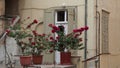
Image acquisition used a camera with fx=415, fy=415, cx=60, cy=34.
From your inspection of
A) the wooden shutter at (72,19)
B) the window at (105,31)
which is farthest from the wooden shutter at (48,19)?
the window at (105,31)

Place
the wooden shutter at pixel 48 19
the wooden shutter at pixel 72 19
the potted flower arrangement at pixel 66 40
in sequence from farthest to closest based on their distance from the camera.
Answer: the wooden shutter at pixel 48 19 < the wooden shutter at pixel 72 19 < the potted flower arrangement at pixel 66 40

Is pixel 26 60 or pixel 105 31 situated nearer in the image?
pixel 26 60

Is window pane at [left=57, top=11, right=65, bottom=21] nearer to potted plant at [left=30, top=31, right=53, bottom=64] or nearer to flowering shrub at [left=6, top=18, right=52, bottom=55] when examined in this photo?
flowering shrub at [left=6, top=18, right=52, bottom=55]

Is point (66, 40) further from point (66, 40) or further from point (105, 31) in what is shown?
point (105, 31)

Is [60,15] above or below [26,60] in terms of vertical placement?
above

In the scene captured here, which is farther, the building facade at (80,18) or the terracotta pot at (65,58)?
the building facade at (80,18)

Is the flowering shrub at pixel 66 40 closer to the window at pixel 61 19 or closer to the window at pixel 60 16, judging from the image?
the window at pixel 61 19

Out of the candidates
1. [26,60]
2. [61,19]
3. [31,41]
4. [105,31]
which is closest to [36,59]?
[26,60]

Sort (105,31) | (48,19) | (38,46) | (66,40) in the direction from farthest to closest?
(105,31) → (48,19) → (38,46) → (66,40)

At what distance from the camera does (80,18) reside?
15805 mm

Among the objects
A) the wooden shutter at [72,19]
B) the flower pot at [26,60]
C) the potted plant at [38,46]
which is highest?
the wooden shutter at [72,19]

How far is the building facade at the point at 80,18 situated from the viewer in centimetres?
1566

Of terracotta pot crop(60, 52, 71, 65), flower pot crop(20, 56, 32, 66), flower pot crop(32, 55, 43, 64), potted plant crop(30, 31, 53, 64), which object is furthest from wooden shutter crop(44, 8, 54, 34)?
flower pot crop(20, 56, 32, 66)

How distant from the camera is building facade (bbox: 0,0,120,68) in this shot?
15664 mm
